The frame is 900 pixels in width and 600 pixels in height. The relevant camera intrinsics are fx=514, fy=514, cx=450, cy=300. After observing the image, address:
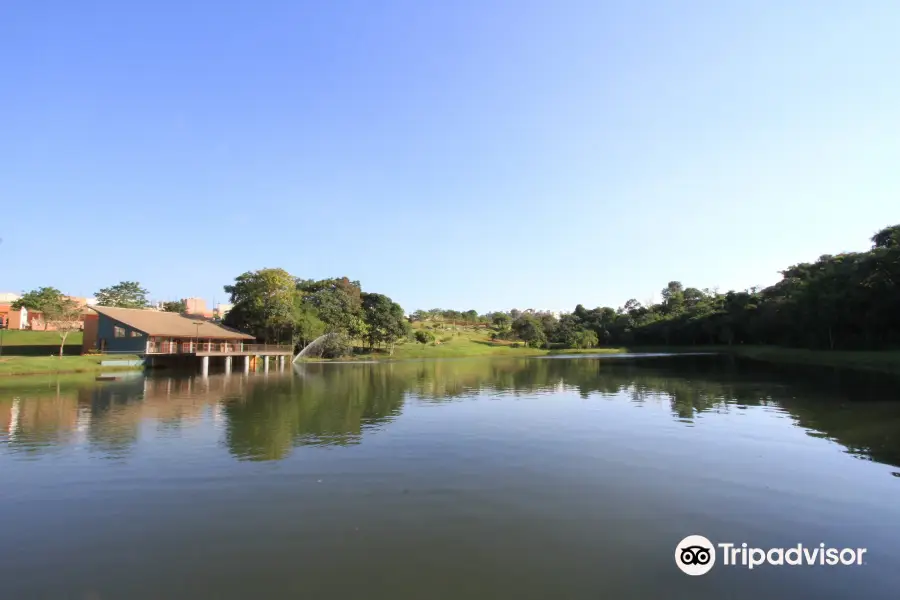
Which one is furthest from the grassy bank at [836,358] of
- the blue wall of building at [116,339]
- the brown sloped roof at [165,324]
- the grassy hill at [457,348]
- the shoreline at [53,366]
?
the blue wall of building at [116,339]

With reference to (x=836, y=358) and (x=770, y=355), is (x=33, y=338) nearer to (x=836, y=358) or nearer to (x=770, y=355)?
(x=836, y=358)

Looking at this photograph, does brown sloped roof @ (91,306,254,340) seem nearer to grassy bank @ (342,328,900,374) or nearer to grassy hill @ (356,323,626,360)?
grassy bank @ (342,328,900,374)

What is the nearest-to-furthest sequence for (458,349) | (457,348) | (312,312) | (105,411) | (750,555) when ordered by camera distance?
1. (750,555)
2. (105,411)
3. (312,312)
4. (458,349)
5. (457,348)

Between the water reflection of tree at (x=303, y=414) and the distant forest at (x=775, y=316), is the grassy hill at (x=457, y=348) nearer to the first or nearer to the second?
the distant forest at (x=775, y=316)

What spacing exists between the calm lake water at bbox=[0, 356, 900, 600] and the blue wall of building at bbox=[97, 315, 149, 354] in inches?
1084

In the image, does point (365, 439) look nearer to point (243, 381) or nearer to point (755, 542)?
point (755, 542)

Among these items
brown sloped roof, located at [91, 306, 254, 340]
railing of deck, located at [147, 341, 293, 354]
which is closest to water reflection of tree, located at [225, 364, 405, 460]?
railing of deck, located at [147, 341, 293, 354]

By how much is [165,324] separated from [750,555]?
5264 cm

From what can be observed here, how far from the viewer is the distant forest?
159 feet

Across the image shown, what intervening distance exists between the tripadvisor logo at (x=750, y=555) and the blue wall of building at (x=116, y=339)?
47.5 m

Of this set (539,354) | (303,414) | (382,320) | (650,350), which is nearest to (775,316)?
(650,350)

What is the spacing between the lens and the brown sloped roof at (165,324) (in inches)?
1823

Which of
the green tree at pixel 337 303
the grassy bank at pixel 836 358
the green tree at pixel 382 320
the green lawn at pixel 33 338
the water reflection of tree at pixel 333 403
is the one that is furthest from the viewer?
the green tree at pixel 382 320

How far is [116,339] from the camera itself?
152ft
